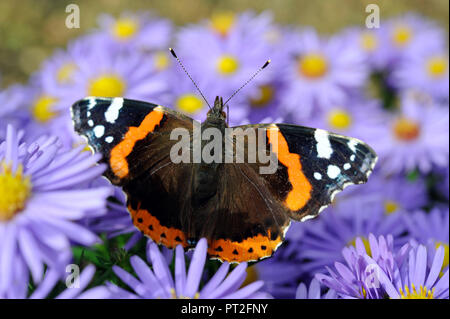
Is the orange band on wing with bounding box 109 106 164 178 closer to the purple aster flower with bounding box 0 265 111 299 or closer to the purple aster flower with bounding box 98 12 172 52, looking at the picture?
the purple aster flower with bounding box 0 265 111 299

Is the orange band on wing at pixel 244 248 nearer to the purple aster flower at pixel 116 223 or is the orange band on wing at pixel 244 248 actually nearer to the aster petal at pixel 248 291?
the aster petal at pixel 248 291

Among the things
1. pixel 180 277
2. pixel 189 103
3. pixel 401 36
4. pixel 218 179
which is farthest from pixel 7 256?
pixel 401 36

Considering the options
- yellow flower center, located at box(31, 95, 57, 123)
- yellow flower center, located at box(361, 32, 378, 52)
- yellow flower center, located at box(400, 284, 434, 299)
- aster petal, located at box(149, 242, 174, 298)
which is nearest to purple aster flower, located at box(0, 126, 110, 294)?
aster petal, located at box(149, 242, 174, 298)

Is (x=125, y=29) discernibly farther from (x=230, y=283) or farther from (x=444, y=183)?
(x=230, y=283)

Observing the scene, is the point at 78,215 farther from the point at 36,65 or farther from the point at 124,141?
the point at 36,65

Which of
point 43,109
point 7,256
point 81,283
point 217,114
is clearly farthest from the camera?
point 43,109
